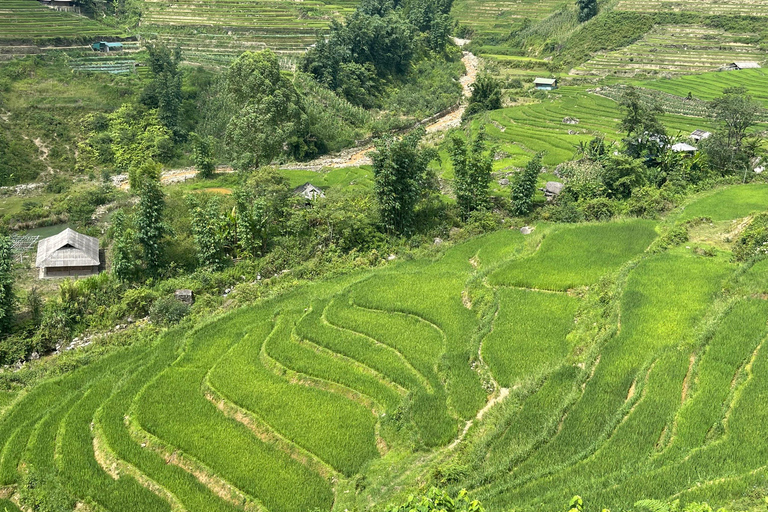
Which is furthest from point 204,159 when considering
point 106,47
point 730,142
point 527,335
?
point 730,142

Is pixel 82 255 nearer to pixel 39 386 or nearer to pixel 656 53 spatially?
pixel 39 386

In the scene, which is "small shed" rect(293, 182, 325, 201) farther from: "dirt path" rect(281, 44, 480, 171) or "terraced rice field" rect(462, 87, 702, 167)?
"terraced rice field" rect(462, 87, 702, 167)

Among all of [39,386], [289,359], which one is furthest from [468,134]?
[39,386]

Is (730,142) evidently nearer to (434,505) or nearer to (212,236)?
(212,236)

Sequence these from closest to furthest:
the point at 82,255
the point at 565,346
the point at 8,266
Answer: the point at 565,346, the point at 8,266, the point at 82,255

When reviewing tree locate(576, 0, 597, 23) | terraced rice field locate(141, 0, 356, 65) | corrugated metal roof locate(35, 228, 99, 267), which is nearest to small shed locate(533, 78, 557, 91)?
tree locate(576, 0, 597, 23)

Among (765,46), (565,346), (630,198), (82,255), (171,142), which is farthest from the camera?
(765,46)
